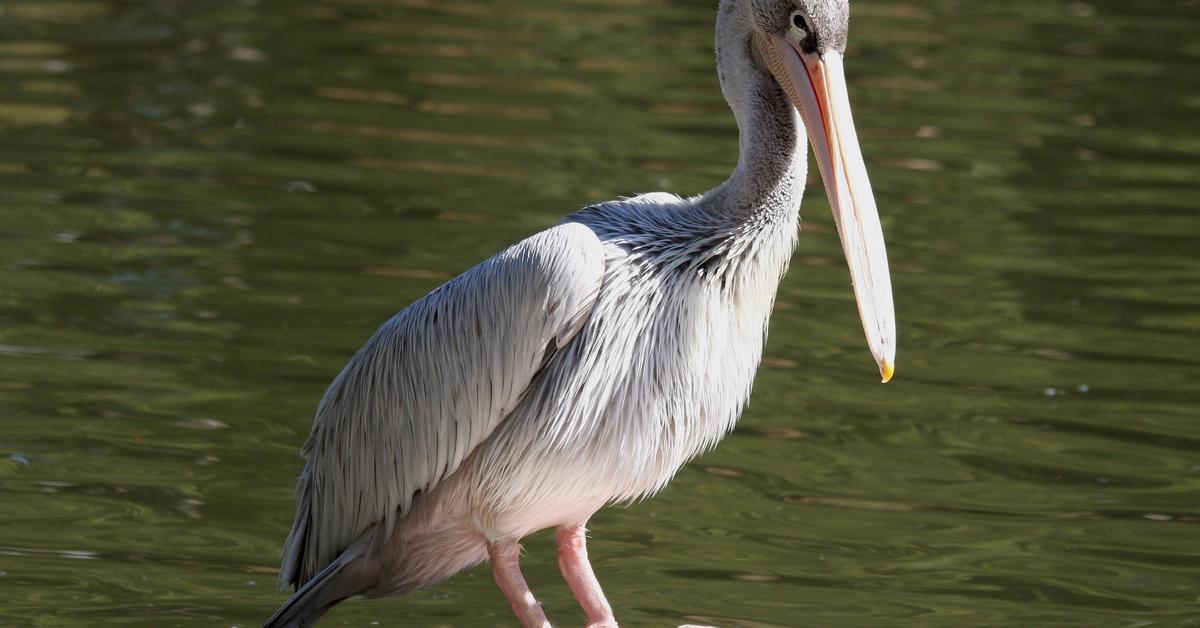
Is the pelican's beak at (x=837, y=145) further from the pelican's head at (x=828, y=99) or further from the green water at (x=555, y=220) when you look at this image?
the green water at (x=555, y=220)

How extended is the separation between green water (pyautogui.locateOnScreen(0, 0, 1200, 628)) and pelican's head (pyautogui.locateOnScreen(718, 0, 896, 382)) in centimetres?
126

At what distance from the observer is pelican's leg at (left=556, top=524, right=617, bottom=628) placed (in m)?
4.27

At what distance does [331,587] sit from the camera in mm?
4316

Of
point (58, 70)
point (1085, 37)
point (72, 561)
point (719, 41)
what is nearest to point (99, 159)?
point (58, 70)

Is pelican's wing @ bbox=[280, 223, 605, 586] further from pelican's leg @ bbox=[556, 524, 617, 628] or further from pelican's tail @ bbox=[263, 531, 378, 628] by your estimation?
pelican's leg @ bbox=[556, 524, 617, 628]

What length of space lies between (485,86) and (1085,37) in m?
4.44

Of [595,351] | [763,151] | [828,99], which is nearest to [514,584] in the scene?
[595,351]

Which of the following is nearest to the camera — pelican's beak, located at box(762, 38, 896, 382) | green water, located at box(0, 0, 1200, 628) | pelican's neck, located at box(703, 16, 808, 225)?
pelican's beak, located at box(762, 38, 896, 382)

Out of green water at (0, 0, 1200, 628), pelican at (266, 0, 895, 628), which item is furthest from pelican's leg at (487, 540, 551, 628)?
green water at (0, 0, 1200, 628)

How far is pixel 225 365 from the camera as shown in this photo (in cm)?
629

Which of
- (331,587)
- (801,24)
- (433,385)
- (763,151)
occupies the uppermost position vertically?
(801,24)

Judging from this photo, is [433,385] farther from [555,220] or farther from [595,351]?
[555,220]

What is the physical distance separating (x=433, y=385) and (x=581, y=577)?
22.9 inches

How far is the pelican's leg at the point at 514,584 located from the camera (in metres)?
4.19
